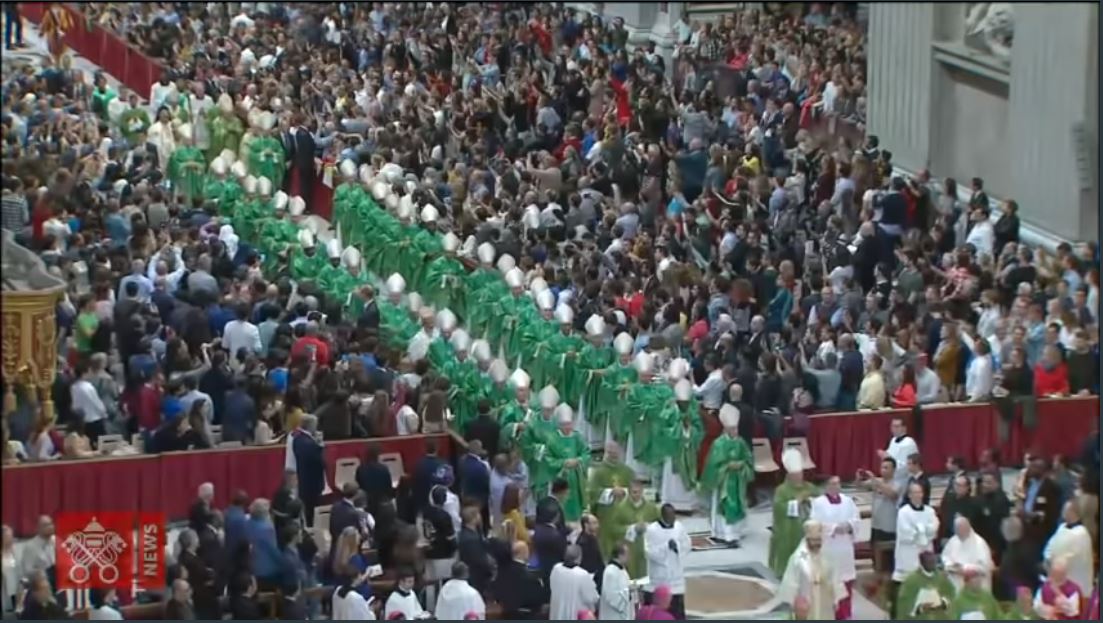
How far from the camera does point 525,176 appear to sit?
3050 centimetres

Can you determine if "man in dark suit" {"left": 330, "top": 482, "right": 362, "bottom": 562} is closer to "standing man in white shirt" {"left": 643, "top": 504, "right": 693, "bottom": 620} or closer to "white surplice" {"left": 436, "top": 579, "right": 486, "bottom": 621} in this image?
"white surplice" {"left": 436, "top": 579, "right": 486, "bottom": 621}

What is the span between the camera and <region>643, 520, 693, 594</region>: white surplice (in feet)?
67.6

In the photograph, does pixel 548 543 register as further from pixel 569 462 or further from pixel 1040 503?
pixel 1040 503

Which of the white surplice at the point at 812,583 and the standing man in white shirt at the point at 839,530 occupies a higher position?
the standing man in white shirt at the point at 839,530

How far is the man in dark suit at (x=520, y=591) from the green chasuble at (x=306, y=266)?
7237 millimetres

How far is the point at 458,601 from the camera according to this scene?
19531 mm

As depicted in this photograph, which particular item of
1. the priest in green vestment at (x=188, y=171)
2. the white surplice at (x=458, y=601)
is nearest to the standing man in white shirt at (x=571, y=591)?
the white surplice at (x=458, y=601)

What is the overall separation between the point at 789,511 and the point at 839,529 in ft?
2.43

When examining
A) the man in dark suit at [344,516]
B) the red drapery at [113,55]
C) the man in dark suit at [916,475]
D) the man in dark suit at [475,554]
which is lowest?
the man in dark suit at [475,554]

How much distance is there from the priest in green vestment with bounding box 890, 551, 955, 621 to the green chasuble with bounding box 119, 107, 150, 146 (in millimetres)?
14417

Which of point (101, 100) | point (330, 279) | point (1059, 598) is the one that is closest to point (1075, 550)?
point (1059, 598)

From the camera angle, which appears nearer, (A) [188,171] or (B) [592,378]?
(B) [592,378]

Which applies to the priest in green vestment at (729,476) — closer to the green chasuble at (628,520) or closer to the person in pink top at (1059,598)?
the green chasuble at (628,520)

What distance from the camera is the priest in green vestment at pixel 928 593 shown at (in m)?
19.7
